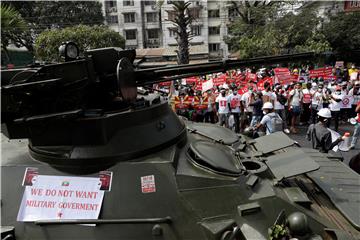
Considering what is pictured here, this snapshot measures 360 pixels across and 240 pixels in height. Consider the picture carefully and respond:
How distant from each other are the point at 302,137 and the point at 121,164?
11.4 m

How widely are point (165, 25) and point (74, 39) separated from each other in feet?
59.0

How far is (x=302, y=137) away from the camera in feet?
45.9

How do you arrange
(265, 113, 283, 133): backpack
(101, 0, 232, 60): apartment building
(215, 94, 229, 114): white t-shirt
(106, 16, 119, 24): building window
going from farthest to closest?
(106, 16, 119, 24): building window → (101, 0, 232, 60): apartment building → (215, 94, 229, 114): white t-shirt → (265, 113, 283, 133): backpack

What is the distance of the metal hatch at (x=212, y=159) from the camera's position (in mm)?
3975

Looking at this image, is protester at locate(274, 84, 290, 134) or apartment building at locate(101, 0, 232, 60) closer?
protester at locate(274, 84, 290, 134)

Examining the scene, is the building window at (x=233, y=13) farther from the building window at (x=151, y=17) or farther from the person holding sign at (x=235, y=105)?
the person holding sign at (x=235, y=105)

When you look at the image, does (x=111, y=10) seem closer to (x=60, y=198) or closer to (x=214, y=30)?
(x=214, y=30)

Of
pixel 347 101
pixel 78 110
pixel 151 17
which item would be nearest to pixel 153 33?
pixel 151 17

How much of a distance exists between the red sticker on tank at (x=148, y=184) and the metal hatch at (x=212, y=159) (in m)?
Answer: 0.53

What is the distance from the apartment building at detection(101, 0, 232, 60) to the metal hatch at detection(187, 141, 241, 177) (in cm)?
4261

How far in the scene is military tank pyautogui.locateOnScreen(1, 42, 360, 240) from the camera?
365 centimetres

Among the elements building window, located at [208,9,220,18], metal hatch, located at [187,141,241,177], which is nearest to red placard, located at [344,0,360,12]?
building window, located at [208,9,220,18]

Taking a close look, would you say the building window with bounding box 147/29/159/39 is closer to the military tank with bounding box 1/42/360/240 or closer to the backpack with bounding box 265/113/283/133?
the backpack with bounding box 265/113/283/133

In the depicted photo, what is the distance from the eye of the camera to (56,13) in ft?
158
